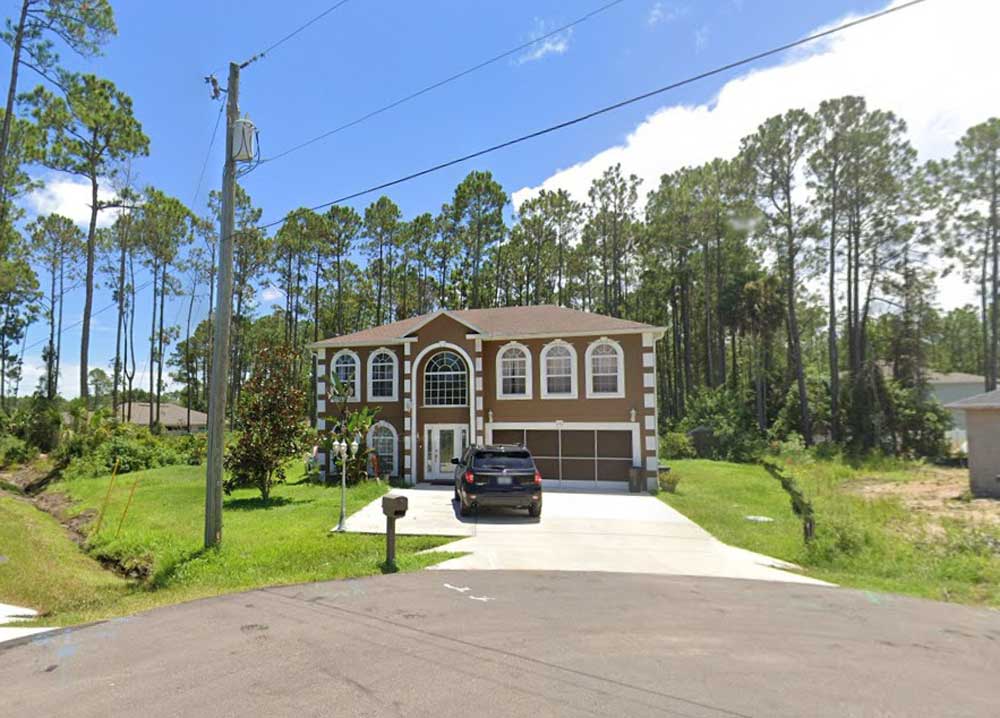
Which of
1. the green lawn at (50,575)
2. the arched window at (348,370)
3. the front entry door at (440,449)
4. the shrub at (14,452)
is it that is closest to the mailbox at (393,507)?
the green lawn at (50,575)

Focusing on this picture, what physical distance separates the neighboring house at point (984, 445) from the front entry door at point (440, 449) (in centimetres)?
1757

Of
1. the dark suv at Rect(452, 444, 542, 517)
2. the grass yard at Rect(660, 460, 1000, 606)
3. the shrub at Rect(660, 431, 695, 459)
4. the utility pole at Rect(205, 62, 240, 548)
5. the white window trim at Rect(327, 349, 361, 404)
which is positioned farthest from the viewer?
the shrub at Rect(660, 431, 695, 459)

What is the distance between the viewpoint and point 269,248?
41.9 meters

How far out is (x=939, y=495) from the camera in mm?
18156

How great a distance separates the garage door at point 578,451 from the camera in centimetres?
1905

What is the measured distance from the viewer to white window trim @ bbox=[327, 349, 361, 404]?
21.4 m

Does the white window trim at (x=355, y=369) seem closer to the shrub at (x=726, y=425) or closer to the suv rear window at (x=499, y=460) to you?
the suv rear window at (x=499, y=460)

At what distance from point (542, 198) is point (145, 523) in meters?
33.4

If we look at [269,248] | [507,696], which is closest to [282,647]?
[507,696]

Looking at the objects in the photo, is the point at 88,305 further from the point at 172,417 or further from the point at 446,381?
the point at 172,417

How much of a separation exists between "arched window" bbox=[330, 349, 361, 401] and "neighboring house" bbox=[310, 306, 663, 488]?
0.26 feet

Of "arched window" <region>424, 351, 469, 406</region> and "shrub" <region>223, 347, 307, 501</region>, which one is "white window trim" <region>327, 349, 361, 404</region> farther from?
"shrub" <region>223, 347, 307, 501</region>

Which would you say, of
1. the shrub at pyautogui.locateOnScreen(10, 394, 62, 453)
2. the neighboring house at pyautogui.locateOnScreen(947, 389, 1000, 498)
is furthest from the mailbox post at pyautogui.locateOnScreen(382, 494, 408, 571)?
the shrub at pyautogui.locateOnScreen(10, 394, 62, 453)

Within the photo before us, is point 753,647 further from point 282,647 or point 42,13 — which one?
point 42,13
